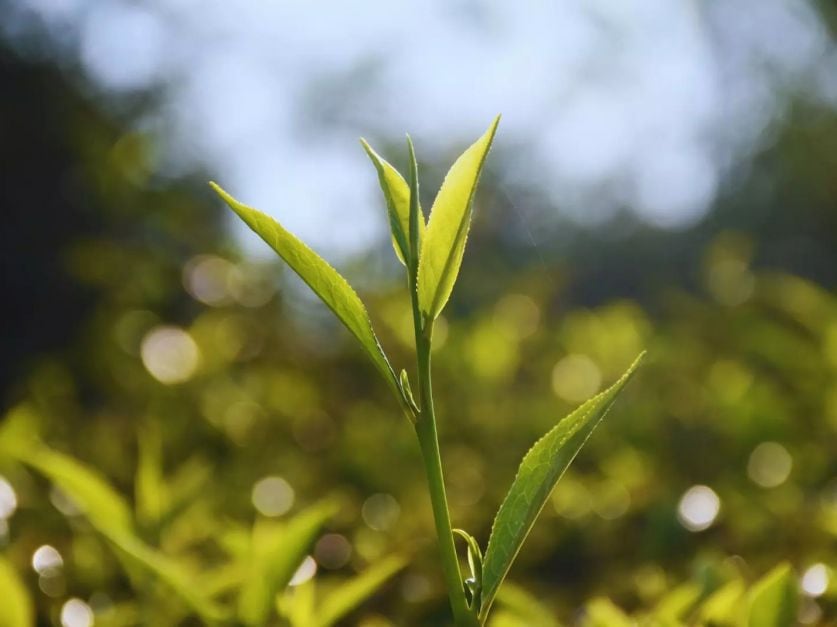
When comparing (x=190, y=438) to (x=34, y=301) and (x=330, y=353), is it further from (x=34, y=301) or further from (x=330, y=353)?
(x=34, y=301)

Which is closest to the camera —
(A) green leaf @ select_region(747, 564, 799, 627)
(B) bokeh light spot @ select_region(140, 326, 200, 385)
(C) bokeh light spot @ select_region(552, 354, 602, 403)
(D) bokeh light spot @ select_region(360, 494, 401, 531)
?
(A) green leaf @ select_region(747, 564, 799, 627)

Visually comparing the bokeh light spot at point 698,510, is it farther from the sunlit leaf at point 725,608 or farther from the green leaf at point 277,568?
the green leaf at point 277,568

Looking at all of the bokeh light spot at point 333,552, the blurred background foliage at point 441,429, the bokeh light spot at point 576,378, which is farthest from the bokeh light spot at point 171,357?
the bokeh light spot at point 333,552

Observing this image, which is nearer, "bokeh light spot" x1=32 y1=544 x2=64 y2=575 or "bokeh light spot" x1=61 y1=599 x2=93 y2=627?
"bokeh light spot" x1=61 y1=599 x2=93 y2=627

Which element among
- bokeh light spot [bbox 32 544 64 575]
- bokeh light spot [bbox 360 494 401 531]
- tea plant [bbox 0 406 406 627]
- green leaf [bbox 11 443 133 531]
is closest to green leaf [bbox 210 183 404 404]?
tea plant [bbox 0 406 406 627]

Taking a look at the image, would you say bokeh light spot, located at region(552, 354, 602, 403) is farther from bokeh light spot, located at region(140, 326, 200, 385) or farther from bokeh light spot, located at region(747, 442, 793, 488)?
bokeh light spot, located at region(140, 326, 200, 385)

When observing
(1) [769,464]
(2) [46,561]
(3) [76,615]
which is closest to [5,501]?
(2) [46,561]

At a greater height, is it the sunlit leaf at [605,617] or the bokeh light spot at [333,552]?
the sunlit leaf at [605,617]
